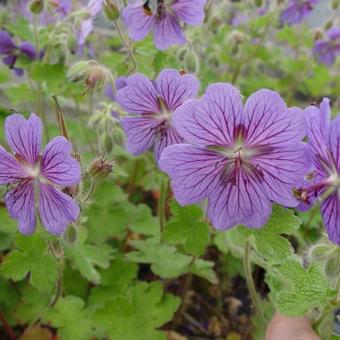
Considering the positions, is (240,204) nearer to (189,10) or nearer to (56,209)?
(56,209)

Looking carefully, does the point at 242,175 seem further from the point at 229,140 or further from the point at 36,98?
the point at 36,98

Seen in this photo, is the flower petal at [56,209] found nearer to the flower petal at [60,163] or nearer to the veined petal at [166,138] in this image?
the flower petal at [60,163]

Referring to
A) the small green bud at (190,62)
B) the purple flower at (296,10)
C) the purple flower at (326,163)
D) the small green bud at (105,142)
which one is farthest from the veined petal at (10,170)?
the purple flower at (296,10)

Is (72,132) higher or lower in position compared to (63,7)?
lower

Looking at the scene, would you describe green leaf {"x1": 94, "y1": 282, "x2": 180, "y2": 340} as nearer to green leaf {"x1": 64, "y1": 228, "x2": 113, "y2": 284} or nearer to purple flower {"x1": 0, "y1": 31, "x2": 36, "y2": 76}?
green leaf {"x1": 64, "y1": 228, "x2": 113, "y2": 284}

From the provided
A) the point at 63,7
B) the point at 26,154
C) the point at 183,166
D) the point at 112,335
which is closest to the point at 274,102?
the point at 183,166

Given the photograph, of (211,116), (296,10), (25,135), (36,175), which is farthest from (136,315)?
(296,10)
